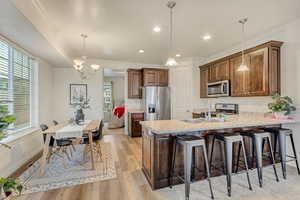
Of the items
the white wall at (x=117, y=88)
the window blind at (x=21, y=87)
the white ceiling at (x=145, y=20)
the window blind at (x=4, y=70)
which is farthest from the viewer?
the white wall at (x=117, y=88)

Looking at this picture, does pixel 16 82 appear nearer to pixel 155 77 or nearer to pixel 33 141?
pixel 33 141

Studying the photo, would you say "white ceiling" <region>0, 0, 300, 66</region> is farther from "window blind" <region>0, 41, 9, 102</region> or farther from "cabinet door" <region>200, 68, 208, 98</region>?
"cabinet door" <region>200, 68, 208, 98</region>

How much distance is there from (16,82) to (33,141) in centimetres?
140

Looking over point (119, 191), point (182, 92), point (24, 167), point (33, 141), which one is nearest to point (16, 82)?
point (33, 141)

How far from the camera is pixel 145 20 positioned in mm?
2783

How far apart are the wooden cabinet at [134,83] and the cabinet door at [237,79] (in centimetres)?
310

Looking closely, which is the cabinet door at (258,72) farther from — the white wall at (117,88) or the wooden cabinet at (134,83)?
the white wall at (117,88)

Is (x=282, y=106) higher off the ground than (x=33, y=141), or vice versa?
(x=282, y=106)

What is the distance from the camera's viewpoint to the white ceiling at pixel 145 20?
232 cm

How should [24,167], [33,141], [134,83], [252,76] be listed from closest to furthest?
[24,167]
[252,76]
[33,141]
[134,83]

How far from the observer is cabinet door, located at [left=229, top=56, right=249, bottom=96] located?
351 cm

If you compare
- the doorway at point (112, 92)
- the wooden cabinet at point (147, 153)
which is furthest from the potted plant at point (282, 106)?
the doorway at point (112, 92)

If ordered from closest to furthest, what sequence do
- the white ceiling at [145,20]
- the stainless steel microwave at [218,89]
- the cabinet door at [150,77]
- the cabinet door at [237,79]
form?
the white ceiling at [145,20], the cabinet door at [237,79], the stainless steel microwave at [218,89], the cabinet door at [150,77]

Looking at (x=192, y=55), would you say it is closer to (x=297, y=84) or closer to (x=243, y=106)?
(x=243, y=106)
